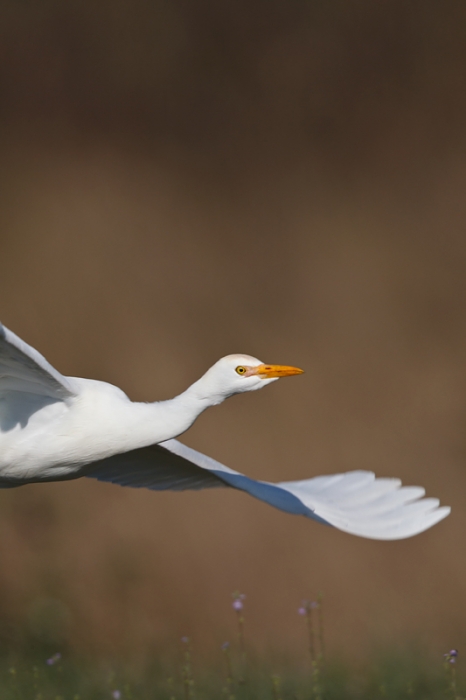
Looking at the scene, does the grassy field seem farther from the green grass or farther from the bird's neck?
the bird's neck

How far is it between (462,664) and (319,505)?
1.13m

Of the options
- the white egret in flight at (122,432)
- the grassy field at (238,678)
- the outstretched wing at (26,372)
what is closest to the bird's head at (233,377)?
the white egret in flight at (122,432)

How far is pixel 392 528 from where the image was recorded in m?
1.85

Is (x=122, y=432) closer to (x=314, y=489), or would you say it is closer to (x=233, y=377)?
(x=233, y=377)

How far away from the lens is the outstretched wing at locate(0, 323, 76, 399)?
152 centimetres

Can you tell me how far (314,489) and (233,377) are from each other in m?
0.59

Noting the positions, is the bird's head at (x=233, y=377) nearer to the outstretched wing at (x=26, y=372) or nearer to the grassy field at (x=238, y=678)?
the outstretched wing at (x=26, y=372)

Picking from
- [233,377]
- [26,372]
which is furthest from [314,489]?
[26,372]

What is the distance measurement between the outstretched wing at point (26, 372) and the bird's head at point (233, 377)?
27cm

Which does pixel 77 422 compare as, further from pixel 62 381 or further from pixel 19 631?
pixel 19 631

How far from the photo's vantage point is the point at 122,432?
5.70 ft

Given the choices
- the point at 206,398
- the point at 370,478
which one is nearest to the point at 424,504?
the point at 370,478

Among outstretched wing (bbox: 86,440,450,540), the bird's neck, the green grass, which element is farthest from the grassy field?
the bird's neck

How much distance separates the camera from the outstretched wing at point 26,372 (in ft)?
4.99
